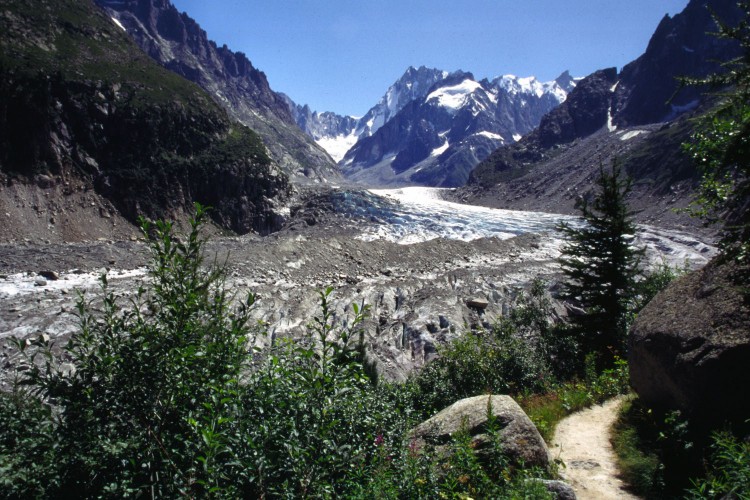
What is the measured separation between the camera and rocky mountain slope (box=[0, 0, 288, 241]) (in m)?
47.3

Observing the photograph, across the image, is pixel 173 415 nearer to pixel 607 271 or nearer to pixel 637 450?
pixel 637 450

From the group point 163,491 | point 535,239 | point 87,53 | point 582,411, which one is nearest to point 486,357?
point 582,411

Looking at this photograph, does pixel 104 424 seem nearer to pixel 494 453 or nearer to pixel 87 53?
pixel 494 453

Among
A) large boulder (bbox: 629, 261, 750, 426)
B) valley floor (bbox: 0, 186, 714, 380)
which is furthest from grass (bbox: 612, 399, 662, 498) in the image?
valley floor (bbox: 0, 186, 714, 380)

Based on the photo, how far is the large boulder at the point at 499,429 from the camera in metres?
7.39

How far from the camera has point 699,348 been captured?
23.2 ft

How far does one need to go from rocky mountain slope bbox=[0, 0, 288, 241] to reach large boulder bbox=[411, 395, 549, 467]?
48.2 meters

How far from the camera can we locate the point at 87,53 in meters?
64.4

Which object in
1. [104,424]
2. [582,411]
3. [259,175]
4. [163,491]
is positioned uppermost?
[259,175]

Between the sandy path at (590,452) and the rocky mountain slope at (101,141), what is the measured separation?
4987 centimetres

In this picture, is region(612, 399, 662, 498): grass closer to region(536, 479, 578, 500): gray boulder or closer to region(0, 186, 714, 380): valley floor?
region(536, 479, 578, 500): gray boulder

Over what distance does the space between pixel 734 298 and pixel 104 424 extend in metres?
9.69

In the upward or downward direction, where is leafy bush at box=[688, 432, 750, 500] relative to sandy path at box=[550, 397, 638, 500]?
upward

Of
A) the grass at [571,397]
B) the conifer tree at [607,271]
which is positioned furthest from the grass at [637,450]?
the conifer tree at [607,271]
